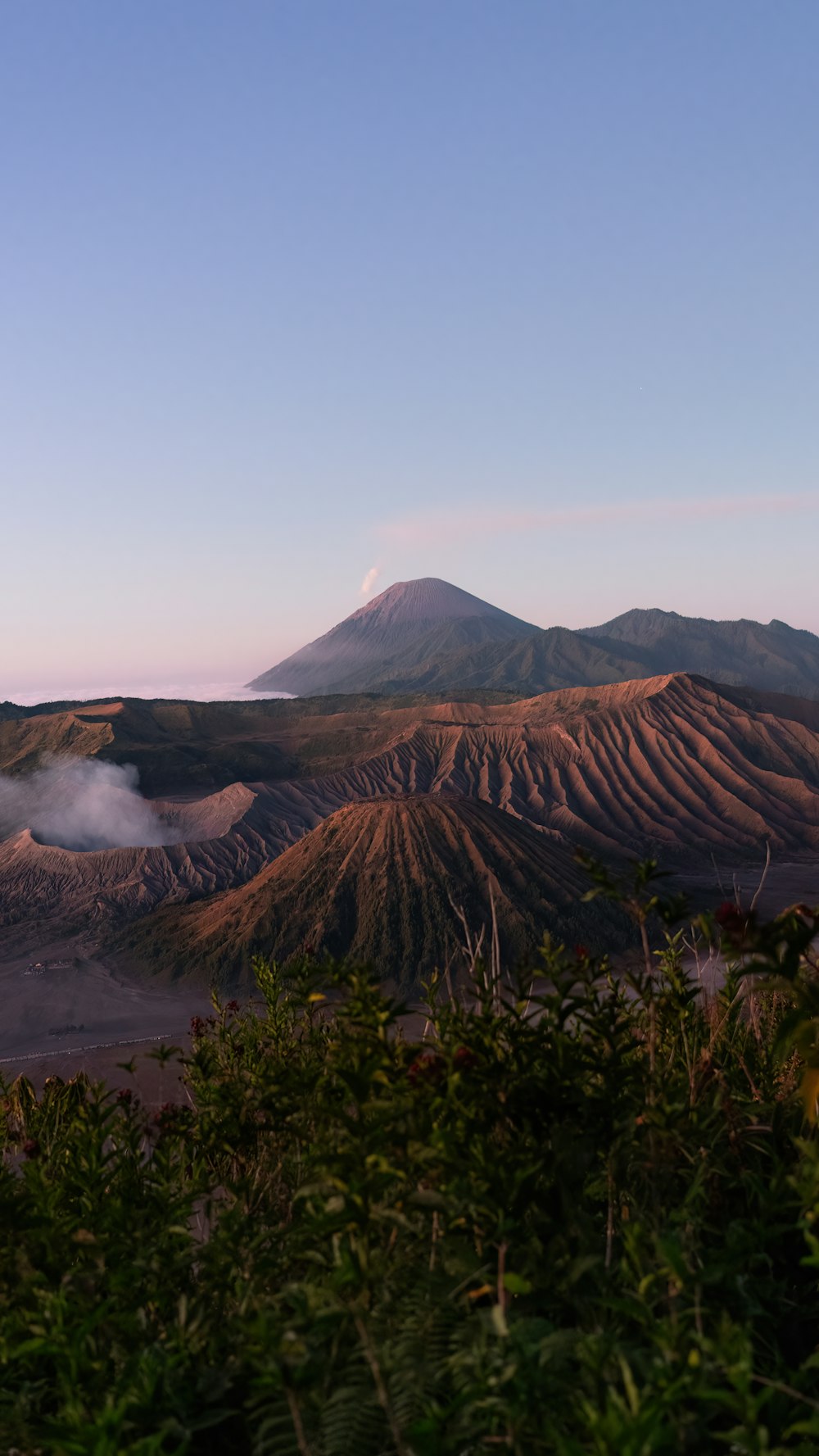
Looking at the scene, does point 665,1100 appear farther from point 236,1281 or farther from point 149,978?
point 149,978

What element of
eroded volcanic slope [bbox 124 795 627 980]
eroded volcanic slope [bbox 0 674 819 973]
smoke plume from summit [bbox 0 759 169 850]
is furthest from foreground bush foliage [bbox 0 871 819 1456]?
smoke plume from summit [bbox 0 759 169 850]

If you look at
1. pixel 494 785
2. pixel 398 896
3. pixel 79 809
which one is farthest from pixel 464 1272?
pixel 79 809

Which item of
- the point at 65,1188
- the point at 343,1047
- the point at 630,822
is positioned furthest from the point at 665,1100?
the point at 630,822

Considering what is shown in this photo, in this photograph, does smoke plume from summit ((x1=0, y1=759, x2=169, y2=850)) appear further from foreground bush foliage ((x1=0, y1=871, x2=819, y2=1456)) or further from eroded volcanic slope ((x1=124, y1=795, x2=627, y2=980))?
foreground bush foliage ((x1=0, y1=871, x2=819, y2=1456))

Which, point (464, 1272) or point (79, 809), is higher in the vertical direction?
point (464, 1272)

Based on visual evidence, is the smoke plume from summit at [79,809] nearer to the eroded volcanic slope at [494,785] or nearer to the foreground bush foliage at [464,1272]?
the eroded volcanic slope at [494,785]

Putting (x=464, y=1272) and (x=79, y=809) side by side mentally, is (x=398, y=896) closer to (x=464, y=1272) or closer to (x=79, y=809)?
(x=79, y=809)

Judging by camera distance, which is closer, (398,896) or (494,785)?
(398,896)
